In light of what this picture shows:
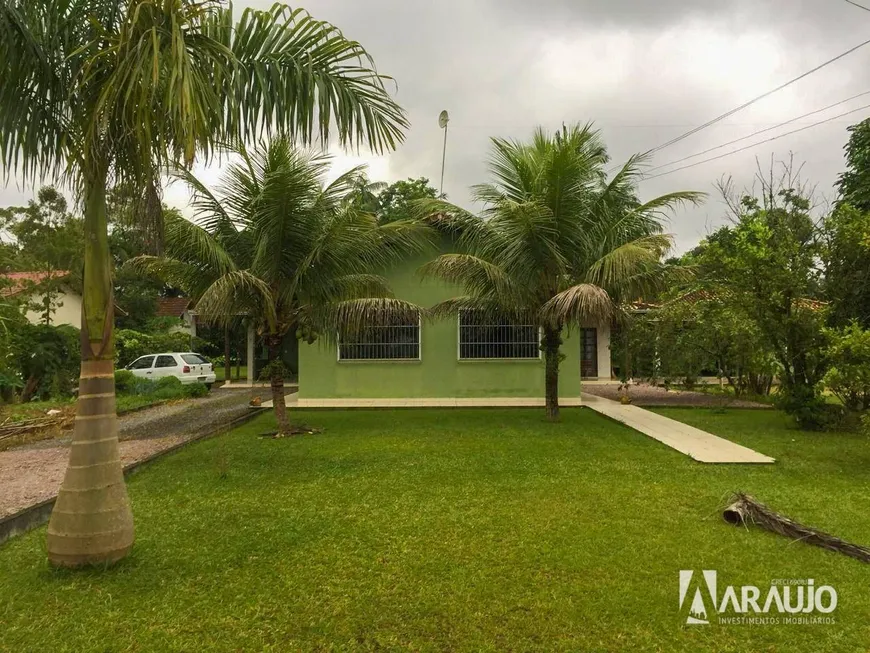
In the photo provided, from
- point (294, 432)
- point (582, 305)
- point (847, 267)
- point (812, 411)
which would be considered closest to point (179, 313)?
point (294, 432)

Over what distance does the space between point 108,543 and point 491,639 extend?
2.62 meters

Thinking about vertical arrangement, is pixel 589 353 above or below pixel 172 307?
below

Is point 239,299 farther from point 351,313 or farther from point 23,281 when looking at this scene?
point 23,281

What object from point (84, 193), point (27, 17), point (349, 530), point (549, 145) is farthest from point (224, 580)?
point (549, 145)

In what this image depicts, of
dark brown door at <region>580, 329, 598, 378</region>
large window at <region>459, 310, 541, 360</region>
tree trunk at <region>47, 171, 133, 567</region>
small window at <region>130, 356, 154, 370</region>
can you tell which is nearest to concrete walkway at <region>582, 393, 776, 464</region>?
large window at <region>459, 310, 541, 360</region>

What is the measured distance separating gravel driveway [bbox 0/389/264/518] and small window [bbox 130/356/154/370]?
11.1 feet

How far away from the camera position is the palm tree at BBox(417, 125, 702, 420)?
10.2m

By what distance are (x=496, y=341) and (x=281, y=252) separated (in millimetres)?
6727

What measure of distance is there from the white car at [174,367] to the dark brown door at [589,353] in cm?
1343

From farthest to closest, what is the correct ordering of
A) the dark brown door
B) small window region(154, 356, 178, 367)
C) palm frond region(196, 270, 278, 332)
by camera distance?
the dark brown door < small window region(154, 356, 178, 367) < palm frond region(196, 270, 278, 332)

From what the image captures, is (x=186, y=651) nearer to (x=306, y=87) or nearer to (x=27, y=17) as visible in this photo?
(x=306, y=87)

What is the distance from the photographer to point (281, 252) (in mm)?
9438

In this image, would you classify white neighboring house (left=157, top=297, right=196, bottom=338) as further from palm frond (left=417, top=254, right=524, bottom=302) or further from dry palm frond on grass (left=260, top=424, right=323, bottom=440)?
palm frond (left=417, top=254, right=524, bottom=302)

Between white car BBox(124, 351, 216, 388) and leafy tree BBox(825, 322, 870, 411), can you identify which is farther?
white car BBox(124, 351, 216, 388)
